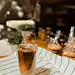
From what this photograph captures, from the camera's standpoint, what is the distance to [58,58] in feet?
3.39

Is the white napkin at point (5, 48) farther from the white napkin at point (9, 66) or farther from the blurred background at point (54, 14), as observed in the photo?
the blurred background at point (54, 14)

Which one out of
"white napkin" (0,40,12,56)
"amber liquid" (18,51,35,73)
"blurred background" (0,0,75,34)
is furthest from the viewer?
"blurred background" (0,0,75,34)

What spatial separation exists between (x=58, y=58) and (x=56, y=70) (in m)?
0.12

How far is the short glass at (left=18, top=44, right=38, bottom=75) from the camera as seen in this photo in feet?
2.68

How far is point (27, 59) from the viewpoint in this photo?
2.69 ft

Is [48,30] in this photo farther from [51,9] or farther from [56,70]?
[56,70]

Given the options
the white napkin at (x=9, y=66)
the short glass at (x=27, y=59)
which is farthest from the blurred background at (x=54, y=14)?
the short glass at (x=27, y=59)

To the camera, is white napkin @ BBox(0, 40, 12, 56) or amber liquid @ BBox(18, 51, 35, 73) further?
white napkin @ BBox(0, 40, 12, 56)

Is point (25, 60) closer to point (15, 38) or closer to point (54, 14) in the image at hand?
point (15, 38)

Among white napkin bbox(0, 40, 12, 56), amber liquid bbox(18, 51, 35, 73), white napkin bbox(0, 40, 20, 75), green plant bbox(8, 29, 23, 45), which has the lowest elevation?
white napkin bbox(0, 40, 12, 56)

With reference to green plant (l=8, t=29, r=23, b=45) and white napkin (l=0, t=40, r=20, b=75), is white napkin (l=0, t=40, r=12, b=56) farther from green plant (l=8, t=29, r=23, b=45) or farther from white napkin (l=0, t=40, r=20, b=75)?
white napkin (l=0, t=40, r=20, b=75)

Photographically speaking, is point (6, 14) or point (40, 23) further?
point (6, 14)

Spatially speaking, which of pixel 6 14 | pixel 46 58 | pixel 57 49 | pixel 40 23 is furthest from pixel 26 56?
pixel 6 14

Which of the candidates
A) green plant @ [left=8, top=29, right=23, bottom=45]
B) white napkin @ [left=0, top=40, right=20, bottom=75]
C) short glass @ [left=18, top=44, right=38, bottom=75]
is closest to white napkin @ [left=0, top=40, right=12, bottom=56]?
green plant @ [left=8, top=29, right=23, bottom=45]
